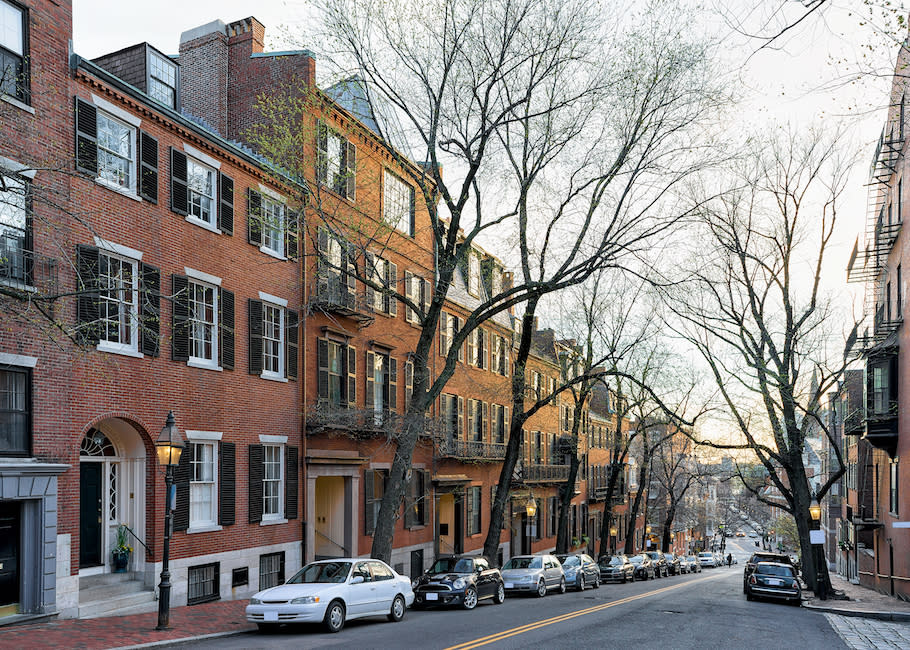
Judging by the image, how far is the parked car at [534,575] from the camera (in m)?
26.9

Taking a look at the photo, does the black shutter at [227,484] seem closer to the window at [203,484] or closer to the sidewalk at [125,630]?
the window at [203,484]

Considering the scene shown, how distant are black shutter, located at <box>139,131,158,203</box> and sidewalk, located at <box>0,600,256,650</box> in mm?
8990

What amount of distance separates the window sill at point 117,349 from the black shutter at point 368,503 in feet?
35.7

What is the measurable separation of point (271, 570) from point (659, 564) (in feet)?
109

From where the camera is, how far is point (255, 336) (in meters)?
22.3

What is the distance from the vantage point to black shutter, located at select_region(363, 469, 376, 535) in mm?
27391

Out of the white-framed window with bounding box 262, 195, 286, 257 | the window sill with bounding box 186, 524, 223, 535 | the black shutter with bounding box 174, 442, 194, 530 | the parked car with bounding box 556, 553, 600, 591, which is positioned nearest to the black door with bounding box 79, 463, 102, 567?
the black shutter with bounding box 174, 442, 194, 530

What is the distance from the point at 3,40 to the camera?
15.5 meters

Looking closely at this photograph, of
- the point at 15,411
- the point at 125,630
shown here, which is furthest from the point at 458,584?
the point at 15,411

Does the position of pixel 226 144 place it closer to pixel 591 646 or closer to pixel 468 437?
pixel 591 646

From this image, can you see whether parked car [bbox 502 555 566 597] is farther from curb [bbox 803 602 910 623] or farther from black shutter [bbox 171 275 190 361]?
black shutter [bbox 171 275 190 361]

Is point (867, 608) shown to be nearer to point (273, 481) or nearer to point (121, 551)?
point (273, 481)

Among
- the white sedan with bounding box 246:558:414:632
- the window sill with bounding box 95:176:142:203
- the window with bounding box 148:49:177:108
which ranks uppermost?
the window with bounding box 148:49:177:108

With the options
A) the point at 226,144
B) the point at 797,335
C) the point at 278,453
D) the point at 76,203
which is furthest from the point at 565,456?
the point at 76,203
